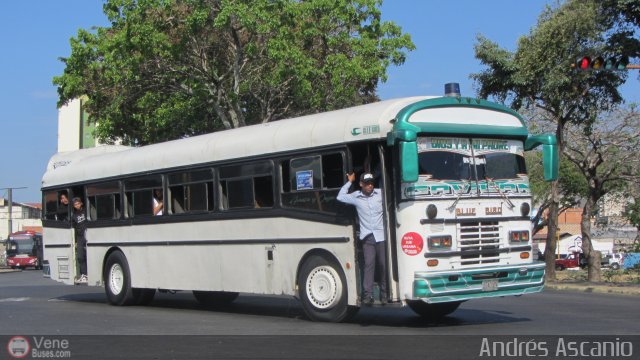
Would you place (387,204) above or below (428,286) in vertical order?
above

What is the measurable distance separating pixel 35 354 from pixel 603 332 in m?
6.88

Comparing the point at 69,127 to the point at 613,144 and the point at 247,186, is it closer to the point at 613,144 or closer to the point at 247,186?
the point at 613,144

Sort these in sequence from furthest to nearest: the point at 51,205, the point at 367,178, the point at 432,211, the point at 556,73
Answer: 1. the point at 556,73
2. the point at 51,205
3. the point at 367,178
4. the point at 432,211

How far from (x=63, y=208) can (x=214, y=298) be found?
4.11 m

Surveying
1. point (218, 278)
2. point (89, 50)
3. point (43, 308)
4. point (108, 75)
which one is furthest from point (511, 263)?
point (89, 50)

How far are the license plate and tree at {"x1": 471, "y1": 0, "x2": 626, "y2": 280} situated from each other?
11560 mm

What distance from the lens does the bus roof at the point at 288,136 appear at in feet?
37.5

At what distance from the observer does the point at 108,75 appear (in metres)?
26.6

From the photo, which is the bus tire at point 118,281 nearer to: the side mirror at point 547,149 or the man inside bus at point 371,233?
the man inside bus at point 371,233

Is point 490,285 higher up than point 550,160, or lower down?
lower down

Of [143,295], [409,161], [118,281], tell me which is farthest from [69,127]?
[409,161]

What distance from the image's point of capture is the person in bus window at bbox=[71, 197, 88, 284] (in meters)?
18.0

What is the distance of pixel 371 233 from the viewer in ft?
37.2

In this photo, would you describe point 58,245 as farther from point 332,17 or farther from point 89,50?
point 332,17
